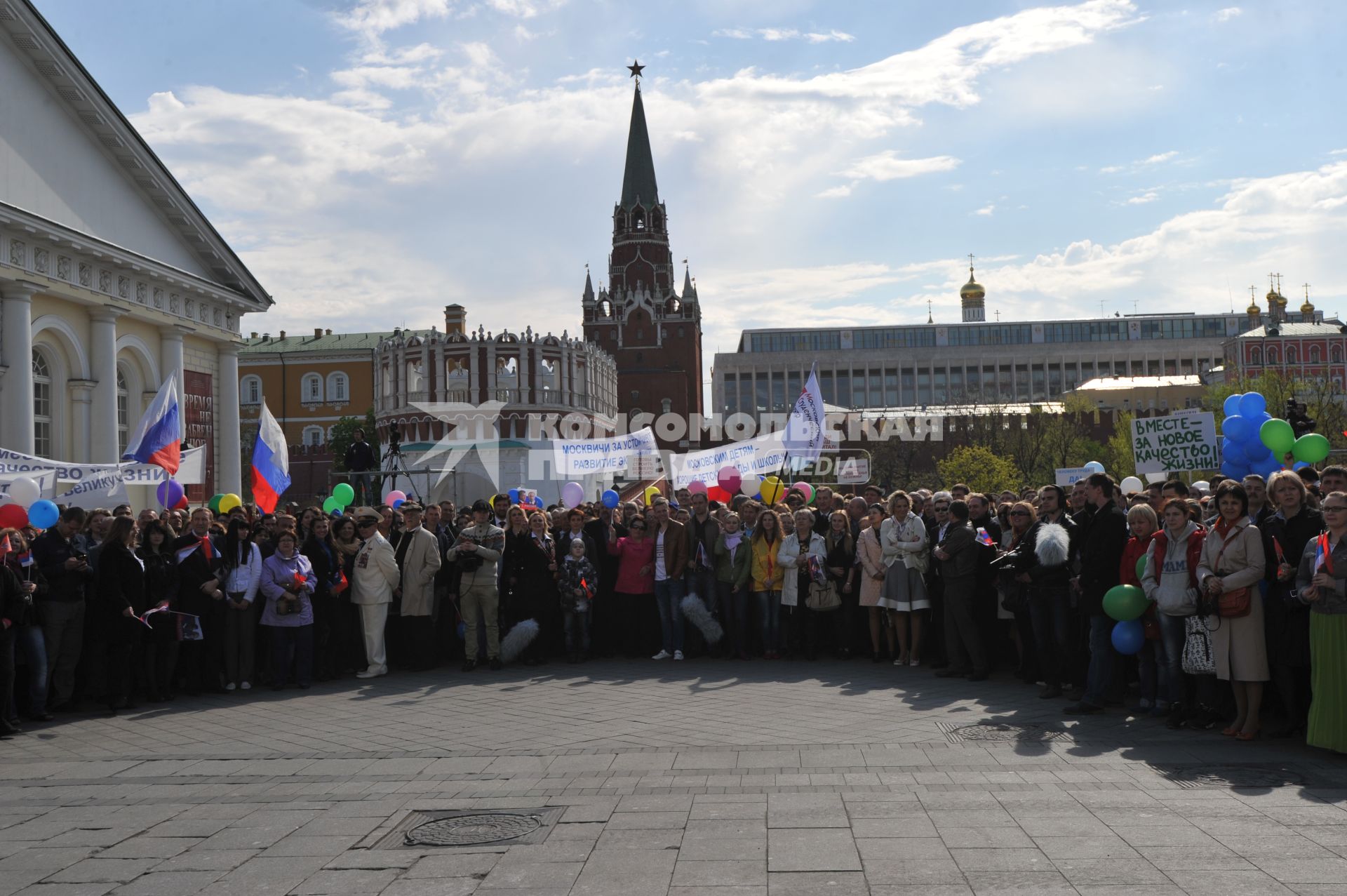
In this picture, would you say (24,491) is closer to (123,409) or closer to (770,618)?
(770,618)

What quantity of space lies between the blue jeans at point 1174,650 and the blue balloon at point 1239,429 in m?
5.93

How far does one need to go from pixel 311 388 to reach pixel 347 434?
8559 millimetres

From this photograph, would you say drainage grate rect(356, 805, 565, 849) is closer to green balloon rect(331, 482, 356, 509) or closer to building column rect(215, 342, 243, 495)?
green balloon rect(331, 482, 356, 509)

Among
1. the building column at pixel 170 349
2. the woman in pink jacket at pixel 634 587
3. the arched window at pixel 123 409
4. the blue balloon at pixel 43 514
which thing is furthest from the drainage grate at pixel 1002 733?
the building column at pixel 170 349

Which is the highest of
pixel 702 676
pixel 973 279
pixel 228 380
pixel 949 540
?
pixel 973 279

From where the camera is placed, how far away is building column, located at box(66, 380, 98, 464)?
27.1 metres

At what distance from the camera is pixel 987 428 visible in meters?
66.5

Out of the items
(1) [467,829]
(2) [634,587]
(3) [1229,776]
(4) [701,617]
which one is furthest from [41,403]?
(3) [1229,776]

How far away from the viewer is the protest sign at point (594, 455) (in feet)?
68.0

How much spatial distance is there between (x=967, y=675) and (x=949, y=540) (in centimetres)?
137

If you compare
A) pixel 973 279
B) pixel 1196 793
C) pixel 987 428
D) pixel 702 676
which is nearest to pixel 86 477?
pixel 702 676

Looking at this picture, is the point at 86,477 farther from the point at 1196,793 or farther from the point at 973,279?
the point at 973,279

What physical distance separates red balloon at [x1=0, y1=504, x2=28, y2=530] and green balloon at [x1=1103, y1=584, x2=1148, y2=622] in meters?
10.5

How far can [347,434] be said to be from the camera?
84.2 metres
